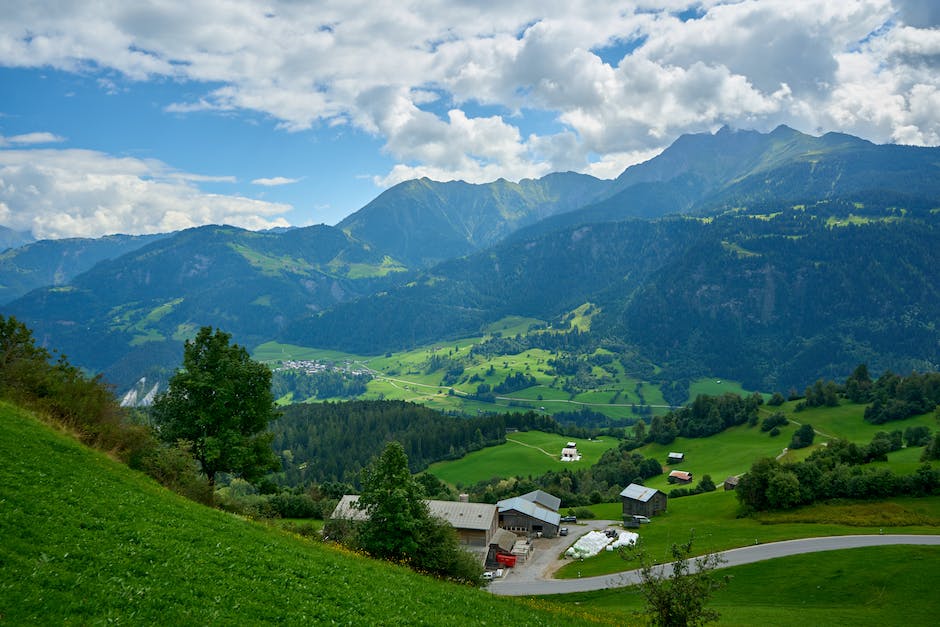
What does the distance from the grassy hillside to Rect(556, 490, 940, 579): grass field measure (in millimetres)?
40262

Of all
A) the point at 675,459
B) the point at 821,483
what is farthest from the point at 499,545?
the point at 675,459

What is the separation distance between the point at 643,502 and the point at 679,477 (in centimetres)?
3796

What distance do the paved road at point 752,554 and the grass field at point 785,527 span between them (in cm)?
208

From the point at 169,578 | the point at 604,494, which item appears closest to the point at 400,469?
the point at 169,578

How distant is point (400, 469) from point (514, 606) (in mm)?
12537

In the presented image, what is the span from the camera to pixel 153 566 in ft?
58.7

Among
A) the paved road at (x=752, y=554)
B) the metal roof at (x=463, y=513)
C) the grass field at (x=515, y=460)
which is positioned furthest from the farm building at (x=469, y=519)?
the grass field at (x=515, y=460)

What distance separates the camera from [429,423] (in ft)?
595

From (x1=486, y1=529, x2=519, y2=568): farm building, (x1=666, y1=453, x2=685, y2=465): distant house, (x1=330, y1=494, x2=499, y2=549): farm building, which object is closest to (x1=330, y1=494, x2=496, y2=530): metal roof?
(x1=330, y1=494, x2=499, y2=549): farm building

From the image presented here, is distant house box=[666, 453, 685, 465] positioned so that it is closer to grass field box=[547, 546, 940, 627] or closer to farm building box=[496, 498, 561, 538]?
farm building box=[496, 498, 561, 538]

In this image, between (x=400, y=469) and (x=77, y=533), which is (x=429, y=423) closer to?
(x=400, y=469)

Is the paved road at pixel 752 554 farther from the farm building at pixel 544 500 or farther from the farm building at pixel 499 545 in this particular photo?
the farm building at pixel 544 500

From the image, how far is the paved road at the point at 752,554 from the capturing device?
54.4 meters

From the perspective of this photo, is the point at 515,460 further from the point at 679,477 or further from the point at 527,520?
the point at 527,520
